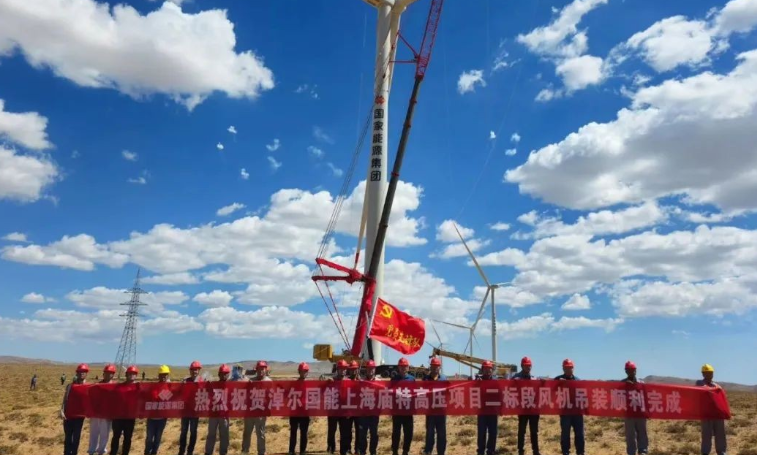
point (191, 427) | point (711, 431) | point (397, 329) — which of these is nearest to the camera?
point (711, 431)

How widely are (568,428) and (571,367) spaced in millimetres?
1634

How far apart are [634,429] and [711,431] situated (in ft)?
6.40

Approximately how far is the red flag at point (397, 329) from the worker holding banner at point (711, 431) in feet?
51.0

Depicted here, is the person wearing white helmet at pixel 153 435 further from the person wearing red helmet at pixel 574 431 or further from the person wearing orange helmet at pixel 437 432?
the person wearing red helmet at pixel 574 431

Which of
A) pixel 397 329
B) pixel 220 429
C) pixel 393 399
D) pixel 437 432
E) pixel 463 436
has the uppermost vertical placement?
pixel 397 329

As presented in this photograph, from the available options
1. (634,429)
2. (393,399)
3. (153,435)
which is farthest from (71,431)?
(634,429)

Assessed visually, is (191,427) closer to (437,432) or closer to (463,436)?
(437,432)

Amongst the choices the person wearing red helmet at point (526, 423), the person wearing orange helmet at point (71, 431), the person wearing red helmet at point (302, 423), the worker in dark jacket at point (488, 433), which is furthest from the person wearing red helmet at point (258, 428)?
the person wearing red helmet at point (526, 423)

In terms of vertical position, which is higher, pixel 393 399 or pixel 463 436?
pixel 393 399

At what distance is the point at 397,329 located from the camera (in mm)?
29797

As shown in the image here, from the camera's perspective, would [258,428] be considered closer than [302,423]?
Yes

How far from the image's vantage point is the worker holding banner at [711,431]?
604 inches

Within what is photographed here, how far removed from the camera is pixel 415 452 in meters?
22.0

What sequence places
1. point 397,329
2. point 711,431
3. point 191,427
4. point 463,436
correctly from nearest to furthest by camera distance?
point 711,431 < point 191,427 < point 463,436 < point 397,329
